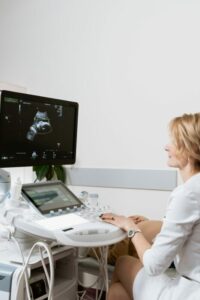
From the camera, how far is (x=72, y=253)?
1834 millimetres

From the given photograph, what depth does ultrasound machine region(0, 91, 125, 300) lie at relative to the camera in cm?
138

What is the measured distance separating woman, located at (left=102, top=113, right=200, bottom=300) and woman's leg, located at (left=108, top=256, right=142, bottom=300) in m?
0.02

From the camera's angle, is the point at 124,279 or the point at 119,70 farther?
the point at 119,70

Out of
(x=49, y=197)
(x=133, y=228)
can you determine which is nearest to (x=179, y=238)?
(x=133, y=228)

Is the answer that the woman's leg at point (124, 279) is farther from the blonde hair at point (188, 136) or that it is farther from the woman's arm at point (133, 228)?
the blonde hair at point (188, 136)

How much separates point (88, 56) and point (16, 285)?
1.79 m

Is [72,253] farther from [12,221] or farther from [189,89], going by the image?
[189,89]

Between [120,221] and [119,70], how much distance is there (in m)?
1.31

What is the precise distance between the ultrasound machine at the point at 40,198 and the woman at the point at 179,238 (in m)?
0.19

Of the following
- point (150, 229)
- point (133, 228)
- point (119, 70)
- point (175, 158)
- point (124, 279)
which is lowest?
point (124, 279)

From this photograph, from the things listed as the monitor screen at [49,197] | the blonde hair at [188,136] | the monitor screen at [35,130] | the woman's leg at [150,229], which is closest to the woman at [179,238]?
the blonde hair at [188,136]

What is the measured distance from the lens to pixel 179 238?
129 centimetres

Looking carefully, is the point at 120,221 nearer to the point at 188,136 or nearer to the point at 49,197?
the point at 49,197

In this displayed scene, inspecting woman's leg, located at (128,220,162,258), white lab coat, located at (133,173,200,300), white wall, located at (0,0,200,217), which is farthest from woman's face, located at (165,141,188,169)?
white wall, located at (0,0,200,217)
